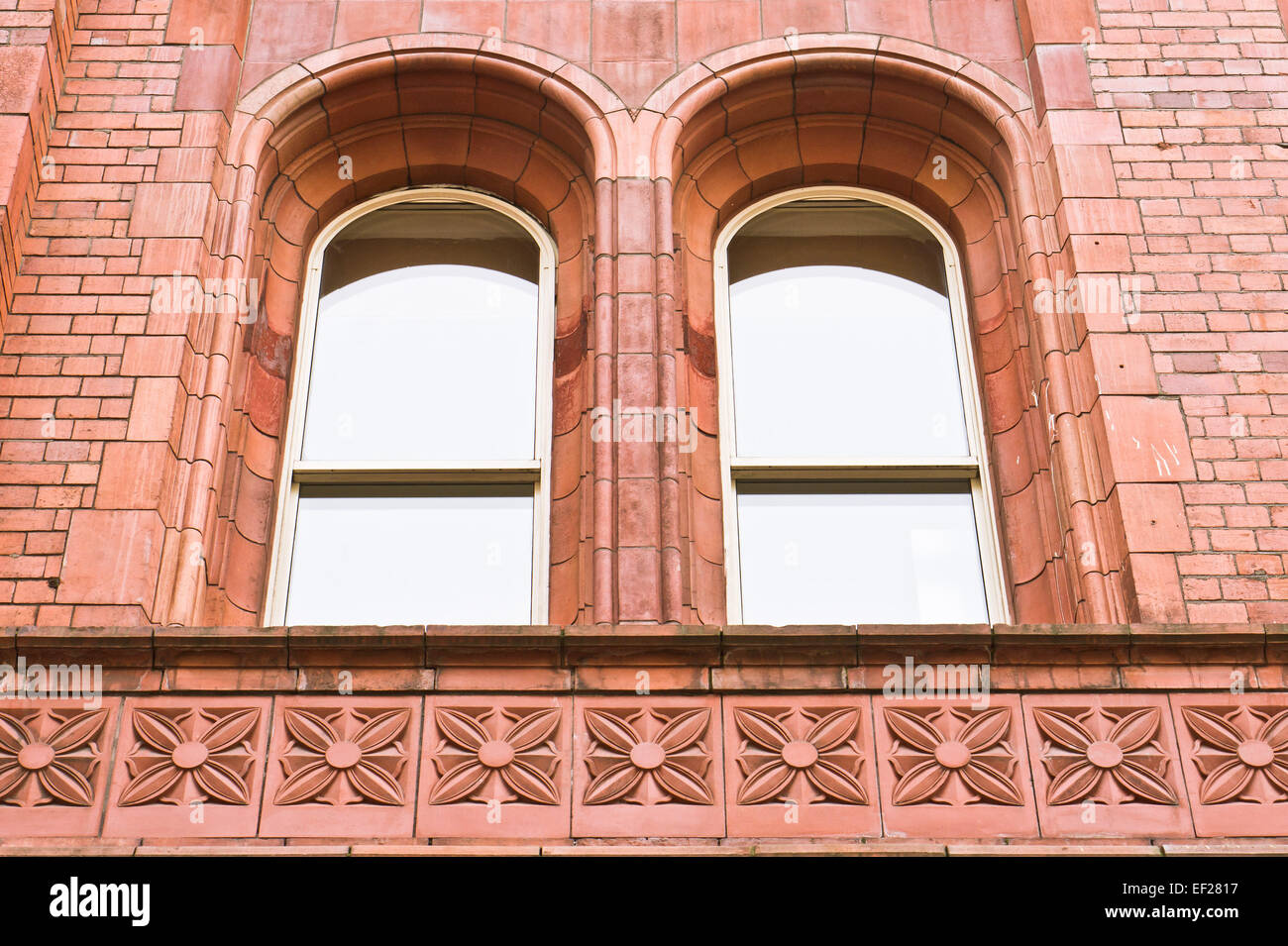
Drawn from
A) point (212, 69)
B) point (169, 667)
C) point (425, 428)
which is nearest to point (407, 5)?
point (212, 69)

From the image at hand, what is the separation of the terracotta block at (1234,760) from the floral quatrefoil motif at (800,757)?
4.43 feet

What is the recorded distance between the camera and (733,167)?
406 inches

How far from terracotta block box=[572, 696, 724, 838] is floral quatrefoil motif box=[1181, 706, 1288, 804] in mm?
Answer: 1959

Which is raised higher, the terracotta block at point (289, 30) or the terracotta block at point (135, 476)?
the terracotta block at point (289, 30)

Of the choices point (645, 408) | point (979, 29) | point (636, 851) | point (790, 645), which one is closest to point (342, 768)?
point (636, 851)

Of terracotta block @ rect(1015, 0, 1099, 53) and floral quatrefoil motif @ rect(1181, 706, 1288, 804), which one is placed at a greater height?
terracotta block @ rect(1015, 0, 1099, 53)

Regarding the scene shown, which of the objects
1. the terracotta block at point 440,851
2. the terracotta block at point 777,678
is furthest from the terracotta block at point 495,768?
the terracotta block at point 777,678

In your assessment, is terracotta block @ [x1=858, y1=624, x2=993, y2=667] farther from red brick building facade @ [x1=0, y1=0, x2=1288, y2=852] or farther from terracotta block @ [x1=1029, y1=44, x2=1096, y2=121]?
terracotta block @ [x1=1029, y1=44, x2=1096, y2=121]

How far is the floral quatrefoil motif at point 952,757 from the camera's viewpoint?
6.86 m

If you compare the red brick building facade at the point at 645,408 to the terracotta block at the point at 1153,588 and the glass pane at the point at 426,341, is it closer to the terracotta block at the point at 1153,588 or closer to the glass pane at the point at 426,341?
the terracotta block at the point at 1153,588

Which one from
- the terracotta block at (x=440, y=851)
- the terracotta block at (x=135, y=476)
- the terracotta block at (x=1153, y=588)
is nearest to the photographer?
the terracotta block at (x=440, y=851)

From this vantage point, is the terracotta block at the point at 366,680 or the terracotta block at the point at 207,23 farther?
the terracotta block at the point at 207,23

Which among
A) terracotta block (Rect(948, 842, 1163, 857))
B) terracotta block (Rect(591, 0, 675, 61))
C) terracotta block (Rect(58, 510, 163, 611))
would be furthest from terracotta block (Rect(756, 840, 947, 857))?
terracotta block (Rect(591, 0, 675, 61))

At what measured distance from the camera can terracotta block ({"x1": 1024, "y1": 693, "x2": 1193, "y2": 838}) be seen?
22.2 feet
